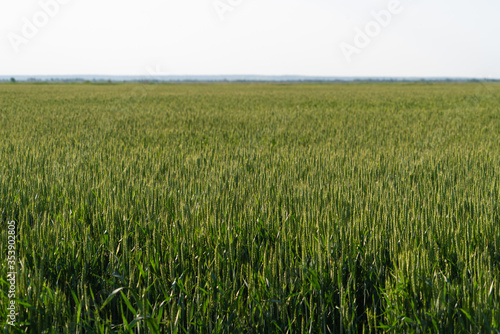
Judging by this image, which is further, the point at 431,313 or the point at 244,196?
the point at 244,196

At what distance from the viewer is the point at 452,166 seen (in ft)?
19.1

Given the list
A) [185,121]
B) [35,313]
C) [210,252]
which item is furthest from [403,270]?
[185,121]

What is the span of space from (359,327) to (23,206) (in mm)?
2990

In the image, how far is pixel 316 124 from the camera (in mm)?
11828

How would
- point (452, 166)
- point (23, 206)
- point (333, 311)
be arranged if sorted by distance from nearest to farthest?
point (333, 311)
point (23, 206)
point (452, 166)

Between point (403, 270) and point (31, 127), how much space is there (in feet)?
33.8

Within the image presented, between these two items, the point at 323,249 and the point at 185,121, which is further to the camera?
the point at 185,121

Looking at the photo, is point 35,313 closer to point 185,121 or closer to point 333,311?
point 333,311

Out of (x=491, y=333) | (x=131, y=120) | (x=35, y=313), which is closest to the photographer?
(x=491, y=333)

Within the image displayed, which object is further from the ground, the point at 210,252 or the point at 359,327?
the point at 210,252

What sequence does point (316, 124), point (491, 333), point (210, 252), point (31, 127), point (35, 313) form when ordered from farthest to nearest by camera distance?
point (316, 124) → point (31, 127) → point (210, 252) → point (35, 313) → point (491, 333)

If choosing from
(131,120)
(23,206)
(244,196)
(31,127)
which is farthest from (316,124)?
(23,206)

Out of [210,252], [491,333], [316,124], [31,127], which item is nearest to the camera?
[491,333]

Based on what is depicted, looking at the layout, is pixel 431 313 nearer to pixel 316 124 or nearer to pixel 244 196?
pixel 244 196
